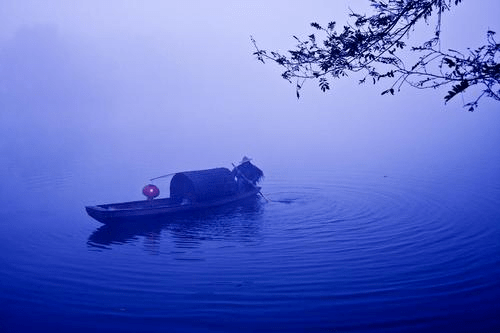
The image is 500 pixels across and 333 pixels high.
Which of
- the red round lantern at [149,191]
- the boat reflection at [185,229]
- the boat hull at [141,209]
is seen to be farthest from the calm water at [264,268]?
the red round lantern at [149,191]

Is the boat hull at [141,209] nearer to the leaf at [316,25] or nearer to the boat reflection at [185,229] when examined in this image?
the boat reflection at [185,229]

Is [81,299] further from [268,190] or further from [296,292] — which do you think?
[268,190]

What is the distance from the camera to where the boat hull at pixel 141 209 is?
2043cm

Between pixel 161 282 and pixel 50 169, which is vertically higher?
pixel 50 169

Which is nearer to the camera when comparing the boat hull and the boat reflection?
the boat reflection

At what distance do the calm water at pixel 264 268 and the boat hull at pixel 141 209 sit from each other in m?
0.63

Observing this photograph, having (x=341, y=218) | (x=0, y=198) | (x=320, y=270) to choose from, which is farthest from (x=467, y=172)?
(x=0, y=198)

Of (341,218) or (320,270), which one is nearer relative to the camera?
(320,270)

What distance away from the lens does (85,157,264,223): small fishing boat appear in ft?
69.0

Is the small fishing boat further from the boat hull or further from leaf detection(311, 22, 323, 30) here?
leaf detection(311, 22, 323, 30)

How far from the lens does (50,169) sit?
4853cm

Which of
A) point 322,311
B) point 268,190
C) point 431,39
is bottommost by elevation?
point 322,311

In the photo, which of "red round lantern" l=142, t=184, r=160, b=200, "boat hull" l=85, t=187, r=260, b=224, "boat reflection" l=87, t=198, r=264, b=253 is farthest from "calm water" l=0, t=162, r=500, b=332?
"red round lantern" l=142, t=184, r=160, b=200

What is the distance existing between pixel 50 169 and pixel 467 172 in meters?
48.0
